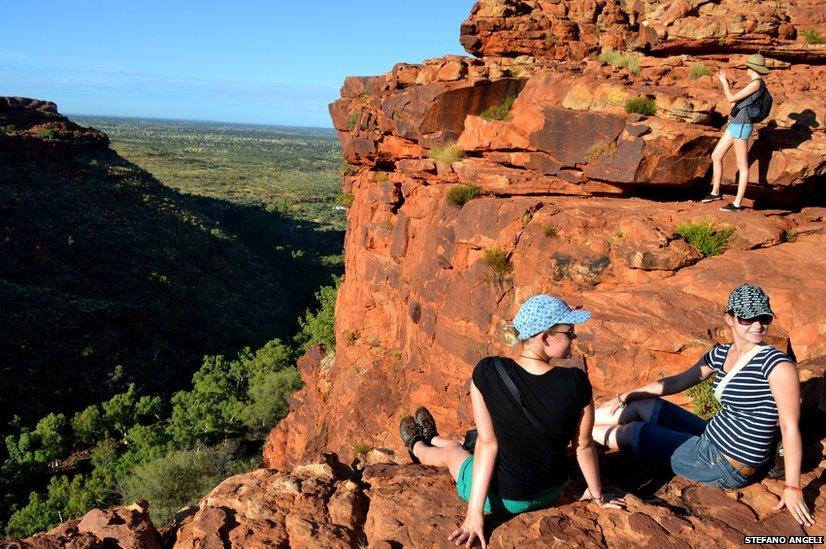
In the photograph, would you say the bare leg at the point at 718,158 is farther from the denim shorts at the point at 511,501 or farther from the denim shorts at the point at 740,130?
the denim shorts at the point at 511,501

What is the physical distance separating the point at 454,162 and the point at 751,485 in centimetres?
833

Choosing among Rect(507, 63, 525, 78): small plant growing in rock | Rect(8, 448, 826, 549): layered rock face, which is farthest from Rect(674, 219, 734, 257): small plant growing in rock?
Rect(507, 63, 525, 78): small plant growing in rock

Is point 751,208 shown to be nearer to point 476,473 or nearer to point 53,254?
point 476,473

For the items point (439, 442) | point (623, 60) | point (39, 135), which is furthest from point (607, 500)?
point (39, 135)

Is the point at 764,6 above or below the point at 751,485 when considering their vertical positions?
above

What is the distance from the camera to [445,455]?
5.13m

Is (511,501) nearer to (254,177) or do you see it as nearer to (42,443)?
(42,443)

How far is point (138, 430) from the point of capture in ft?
73.0

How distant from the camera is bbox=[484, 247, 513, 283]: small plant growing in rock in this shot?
31.0ft

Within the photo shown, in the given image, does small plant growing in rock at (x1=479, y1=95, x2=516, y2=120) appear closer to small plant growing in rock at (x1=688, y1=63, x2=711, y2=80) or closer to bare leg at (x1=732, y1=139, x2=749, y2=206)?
small plant growing in rock at (x1=688, y1=63, x2=711, y2=80)

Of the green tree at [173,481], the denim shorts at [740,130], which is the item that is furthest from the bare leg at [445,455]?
the green tree at [173,481]

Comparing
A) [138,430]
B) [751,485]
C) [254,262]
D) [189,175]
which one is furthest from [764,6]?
[189,175]

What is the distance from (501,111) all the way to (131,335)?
25.5m

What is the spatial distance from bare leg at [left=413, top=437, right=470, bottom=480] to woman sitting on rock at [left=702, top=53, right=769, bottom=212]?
20.8ft
